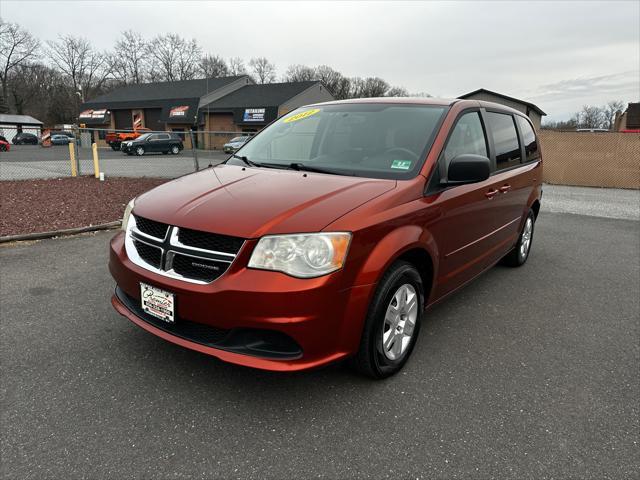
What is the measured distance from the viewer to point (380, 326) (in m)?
2.58

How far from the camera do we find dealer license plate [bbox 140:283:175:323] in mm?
2428

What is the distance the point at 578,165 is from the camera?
49.2ft

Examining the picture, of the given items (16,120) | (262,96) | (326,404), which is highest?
(262,96)

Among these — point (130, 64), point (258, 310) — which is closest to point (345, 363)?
point (258, 310)

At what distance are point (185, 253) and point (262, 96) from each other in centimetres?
4329

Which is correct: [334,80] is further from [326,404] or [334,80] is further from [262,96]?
[326,404]

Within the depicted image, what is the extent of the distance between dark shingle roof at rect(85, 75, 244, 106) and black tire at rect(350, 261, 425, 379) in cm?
4600

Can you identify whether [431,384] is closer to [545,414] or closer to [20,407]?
[545,414]

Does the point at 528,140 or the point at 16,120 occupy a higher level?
the point at 16,120

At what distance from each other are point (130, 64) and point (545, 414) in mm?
88349

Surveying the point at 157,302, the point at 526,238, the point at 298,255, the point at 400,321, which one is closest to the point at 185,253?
the point at 157,302

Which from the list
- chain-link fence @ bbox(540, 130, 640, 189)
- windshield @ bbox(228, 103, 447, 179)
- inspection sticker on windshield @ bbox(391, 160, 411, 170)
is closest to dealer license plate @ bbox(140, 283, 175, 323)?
windshield @ bbox(228, 103, 447, 179)

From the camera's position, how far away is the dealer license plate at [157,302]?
2428 millimetres

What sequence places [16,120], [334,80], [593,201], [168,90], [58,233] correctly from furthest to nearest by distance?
1. [334,80]
2. [16,120]
3. [168,90]
4. [593,201]
5. [58,233]
